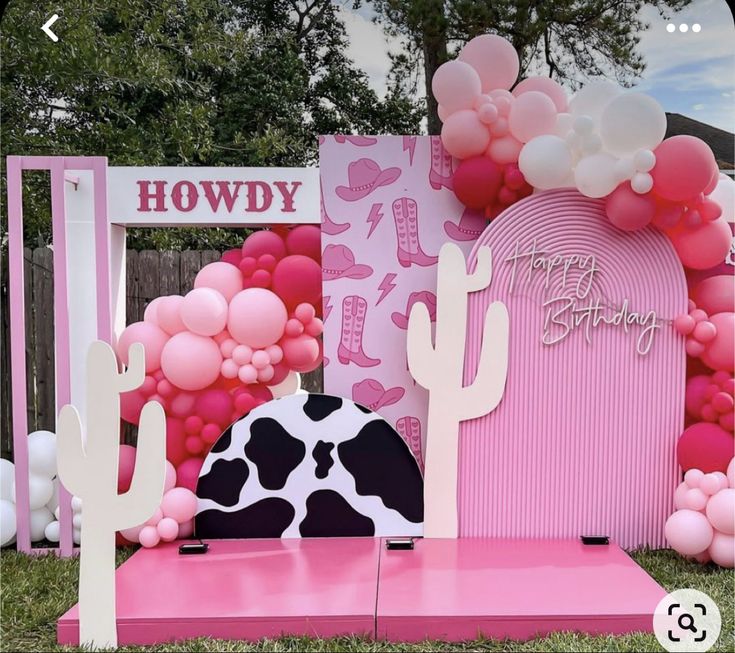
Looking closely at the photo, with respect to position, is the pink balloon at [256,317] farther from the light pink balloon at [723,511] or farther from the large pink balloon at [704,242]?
the light pink balloon at [723,511]

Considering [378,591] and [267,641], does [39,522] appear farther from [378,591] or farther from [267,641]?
[378,591]

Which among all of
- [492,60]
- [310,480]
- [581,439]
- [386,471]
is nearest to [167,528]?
[310,480]

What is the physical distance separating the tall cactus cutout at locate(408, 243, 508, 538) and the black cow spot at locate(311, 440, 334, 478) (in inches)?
18.2

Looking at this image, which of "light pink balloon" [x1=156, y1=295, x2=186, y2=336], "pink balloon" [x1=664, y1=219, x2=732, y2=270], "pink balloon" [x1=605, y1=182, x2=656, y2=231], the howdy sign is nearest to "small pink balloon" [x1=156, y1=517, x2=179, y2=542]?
"light pink balloon" [x1=156, y1=295, x2=186, y2=336]

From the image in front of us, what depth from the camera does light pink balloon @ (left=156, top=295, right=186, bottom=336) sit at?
147 inches

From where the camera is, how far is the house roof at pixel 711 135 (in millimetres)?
5047

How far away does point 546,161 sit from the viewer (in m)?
3.36

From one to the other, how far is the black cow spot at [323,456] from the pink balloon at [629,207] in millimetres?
1687

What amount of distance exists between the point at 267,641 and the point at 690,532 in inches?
73.6

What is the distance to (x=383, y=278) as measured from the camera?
3740 millimetres

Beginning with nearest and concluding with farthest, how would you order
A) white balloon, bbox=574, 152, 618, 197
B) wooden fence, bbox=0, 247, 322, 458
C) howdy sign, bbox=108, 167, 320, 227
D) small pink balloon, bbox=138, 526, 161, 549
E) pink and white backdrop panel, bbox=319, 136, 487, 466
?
white balloon, bbox=574, 152, 618, 197 → small pink balloon, bbox=138, 526, 161, 549 → pink and white backdrop panel, bbox=319, 136, 487, 466 → howdy sign, bbox=108, 167, 320, 227 → wooden fence, bbox=0, 247, 322, 458

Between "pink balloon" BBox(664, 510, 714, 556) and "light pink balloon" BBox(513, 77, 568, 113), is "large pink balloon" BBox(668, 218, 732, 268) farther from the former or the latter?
"pink balloon" BBox(664, 510, 714, 556)

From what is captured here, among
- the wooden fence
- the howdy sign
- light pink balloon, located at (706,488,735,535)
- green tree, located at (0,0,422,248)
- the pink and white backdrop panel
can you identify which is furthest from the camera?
green tree, located at (0,0,422,248)

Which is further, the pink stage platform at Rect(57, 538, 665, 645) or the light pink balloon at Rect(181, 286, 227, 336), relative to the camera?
the light pink balloon at Rect(181, 286, 227, 336)
